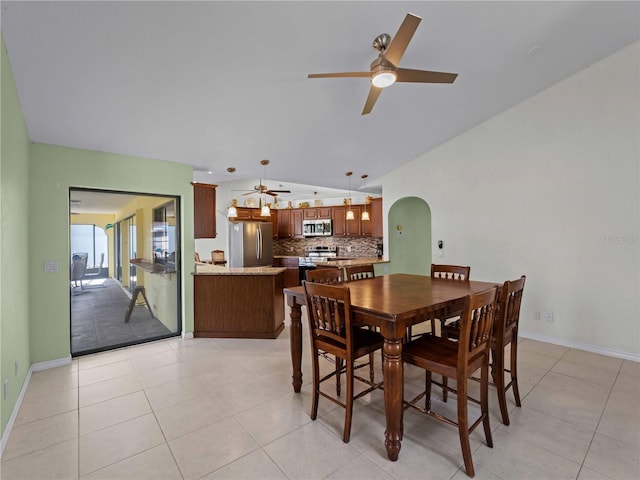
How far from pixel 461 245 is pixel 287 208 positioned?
4.90 m

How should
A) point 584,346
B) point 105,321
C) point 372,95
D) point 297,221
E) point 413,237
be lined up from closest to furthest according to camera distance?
point 372,95 → point 584,346 → point 105,321 → point 413,237 → point 297,221

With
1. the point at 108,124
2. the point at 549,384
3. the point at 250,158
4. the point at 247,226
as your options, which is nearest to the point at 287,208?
the point at 247,226

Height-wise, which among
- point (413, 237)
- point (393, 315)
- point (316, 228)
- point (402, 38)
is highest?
point (402, 38)

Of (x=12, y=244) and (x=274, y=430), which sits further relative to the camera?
(x=12, y=244)

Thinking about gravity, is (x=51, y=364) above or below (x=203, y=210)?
below

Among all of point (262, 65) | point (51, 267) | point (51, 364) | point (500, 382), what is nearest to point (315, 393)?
point (500, 382)

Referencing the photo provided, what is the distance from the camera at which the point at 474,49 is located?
2752 millimetres

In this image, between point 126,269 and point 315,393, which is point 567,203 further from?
point 126,269

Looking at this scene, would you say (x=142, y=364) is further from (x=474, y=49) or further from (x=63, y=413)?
(x=474, y=49)

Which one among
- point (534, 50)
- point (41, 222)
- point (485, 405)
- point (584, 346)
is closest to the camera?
point (485, 405)

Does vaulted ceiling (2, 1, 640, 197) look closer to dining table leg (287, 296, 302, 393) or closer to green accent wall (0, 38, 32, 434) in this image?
green accent wall (0, 38, 32, 434)

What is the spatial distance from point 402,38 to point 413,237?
469 centimetres

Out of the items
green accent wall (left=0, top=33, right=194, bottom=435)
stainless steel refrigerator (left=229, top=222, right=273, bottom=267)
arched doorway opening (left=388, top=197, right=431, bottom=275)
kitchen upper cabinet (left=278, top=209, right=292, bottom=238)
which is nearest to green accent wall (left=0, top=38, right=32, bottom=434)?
green accent wall (left=0, top=33, right=194, bottom=435)

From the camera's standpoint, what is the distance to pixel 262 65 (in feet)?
8.07
